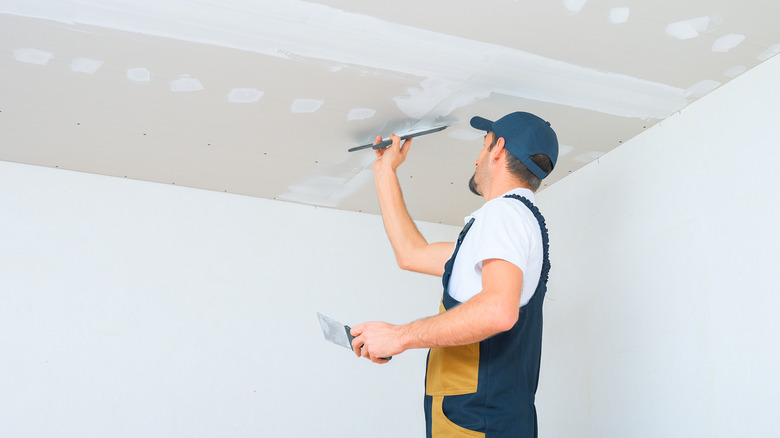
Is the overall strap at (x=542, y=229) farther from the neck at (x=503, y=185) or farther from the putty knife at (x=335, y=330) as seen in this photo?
the putty knife at (x=335, y=330)

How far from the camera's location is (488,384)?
65.4 inches

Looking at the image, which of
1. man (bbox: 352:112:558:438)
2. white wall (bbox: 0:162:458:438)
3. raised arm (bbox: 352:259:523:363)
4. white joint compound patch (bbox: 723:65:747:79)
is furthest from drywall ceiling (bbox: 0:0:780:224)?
raised arm (bbox: 352:259:523:363)

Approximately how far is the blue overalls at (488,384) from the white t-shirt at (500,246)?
39 millimetres

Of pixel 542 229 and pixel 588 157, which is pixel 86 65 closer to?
pixel 542 229

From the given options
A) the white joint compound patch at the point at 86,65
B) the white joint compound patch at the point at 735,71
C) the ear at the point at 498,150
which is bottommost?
the ear at the point at 498,150

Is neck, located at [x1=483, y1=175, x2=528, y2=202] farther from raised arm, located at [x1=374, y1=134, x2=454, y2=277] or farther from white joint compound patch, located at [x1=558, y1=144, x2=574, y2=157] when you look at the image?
white joint compound patch, located at [x1=558, y1=144, x2=574, y2=157]

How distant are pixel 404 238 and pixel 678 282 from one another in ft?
3.38

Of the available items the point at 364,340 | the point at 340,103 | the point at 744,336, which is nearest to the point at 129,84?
the point at 340,103

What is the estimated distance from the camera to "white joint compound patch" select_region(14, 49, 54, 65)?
2307 millimetres

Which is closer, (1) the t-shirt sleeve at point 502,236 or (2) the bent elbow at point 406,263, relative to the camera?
(1) the t-shirt sleeve at point 502,236

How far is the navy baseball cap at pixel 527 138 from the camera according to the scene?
1982mm

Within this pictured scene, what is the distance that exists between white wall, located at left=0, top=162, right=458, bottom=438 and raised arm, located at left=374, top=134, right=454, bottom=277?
129 centimetres

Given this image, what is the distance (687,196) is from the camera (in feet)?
7.74

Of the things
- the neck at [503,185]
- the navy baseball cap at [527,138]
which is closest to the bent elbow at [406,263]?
the neck at [503,185]
